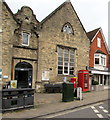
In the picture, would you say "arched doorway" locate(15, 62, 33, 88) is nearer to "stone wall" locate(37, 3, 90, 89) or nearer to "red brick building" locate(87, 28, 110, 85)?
"stone wall" locate(37, 3, 90, 89)

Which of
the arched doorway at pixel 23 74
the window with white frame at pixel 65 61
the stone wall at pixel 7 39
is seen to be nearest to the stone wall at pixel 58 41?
the window with white frame at pixel 65 61

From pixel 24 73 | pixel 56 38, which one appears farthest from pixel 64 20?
pixel 24 73

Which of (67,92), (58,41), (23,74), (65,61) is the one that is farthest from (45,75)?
(67,92)

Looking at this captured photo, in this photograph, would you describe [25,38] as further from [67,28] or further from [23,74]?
[67,28]

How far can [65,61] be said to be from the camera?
18.0m

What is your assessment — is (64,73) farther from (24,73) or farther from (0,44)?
(0,44)

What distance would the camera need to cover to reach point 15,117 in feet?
22.3

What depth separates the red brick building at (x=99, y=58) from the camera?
71.1 ft

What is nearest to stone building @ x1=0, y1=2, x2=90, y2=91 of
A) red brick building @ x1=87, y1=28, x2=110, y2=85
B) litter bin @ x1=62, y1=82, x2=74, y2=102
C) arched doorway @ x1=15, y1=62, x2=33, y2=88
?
arched doorway @ x1=15, y1=62, x2=33, y2=88

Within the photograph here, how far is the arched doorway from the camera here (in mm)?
14430

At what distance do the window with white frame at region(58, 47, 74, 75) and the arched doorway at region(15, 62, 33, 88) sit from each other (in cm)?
377

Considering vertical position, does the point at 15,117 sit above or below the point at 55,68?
below

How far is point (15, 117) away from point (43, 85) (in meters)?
8.96

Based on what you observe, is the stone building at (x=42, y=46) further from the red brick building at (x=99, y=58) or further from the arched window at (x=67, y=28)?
the red brick building at (x=99, y=58)
